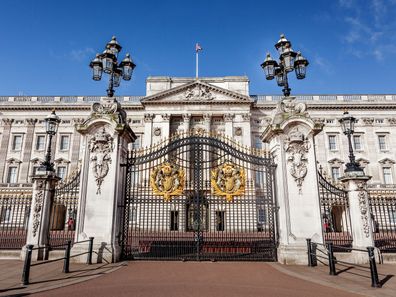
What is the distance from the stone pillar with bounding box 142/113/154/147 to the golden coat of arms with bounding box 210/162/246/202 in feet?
95.9

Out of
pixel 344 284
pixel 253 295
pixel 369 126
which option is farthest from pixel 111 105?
pixel 369 126

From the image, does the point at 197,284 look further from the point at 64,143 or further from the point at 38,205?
the point at 64,143

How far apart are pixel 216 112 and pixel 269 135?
29.5 m

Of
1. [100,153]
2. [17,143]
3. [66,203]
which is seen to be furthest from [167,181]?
[17,143]

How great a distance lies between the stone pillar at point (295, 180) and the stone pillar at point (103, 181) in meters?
6.19

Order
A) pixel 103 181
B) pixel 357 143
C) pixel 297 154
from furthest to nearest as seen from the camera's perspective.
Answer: pixel 357 143, pixel 297 154, pixel 103 181

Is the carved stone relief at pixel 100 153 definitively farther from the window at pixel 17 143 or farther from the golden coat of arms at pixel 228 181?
the window at pixel 17 143

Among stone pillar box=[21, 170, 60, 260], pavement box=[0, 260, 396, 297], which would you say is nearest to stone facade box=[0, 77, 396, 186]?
stone pillar box=[21, 170, 60, 260]

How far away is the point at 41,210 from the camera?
11.4 meters

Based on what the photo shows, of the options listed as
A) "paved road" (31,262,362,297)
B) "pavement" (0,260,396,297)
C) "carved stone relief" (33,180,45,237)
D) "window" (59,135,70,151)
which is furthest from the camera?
"window" (59,135,70,151)

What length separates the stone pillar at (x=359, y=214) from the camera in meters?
10.4

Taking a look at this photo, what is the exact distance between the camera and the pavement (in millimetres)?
6367

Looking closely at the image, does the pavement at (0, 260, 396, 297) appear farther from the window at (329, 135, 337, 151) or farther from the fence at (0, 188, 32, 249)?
the window at (329, 135, 337, 151)

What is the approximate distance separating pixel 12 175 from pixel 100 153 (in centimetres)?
3889
